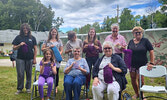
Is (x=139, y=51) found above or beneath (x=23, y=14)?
beneath

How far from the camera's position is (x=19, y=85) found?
406cm

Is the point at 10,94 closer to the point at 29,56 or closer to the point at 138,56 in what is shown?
the point at 29,56

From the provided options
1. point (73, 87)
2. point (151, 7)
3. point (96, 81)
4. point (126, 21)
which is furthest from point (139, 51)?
point (126, 21)

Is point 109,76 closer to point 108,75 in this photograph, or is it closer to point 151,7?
point 108,75

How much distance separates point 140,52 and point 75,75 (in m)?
1.58

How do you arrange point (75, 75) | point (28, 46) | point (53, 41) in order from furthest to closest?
1. point (28, 46)
2. point (53, 41)
3. point (75, 75)

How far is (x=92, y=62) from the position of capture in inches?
149

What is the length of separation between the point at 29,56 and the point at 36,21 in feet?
115

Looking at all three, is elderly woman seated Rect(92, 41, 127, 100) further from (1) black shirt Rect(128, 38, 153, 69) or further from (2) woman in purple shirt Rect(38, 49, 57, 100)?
(2) woman in purple shirt Rect(38, 49, 57, 100)

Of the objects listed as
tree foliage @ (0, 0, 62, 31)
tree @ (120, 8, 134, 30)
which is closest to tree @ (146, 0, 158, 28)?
tree @ (120, 8, 134, 30)

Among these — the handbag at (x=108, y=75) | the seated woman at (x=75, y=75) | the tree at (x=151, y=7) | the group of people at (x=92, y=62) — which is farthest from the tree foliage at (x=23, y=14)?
the handbag at (x=108, y=75)

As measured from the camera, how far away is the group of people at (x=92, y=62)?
2748 millimetres

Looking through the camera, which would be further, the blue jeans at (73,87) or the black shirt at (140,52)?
the black shirt at (140,52)

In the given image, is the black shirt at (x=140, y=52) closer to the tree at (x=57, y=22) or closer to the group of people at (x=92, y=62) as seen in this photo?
the group of people at (x=92, y=62)
